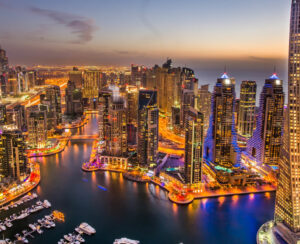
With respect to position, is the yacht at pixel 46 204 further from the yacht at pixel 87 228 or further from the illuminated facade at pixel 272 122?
the illuminated facade at pixel 272 122

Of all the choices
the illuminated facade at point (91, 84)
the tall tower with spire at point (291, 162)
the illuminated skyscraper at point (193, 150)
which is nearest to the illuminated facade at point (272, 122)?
the illuminated skyscraper at point (193, 150)

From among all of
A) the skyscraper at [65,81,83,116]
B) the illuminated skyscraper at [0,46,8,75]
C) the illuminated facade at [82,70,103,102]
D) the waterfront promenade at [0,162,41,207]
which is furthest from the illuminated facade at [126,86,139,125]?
the illuminated skyscraper at [0,46,8,75]

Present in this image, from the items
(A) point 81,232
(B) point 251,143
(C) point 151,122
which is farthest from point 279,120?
(A) point 81,232

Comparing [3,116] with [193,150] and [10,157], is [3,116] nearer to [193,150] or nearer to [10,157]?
[10,157]

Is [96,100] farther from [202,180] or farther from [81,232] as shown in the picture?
[81,232]

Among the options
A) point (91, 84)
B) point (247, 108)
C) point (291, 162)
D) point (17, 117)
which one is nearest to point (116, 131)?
point (17, 117)

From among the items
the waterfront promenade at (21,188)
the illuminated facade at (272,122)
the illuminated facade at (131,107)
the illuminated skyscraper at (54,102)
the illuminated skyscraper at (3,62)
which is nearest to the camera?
the waterfront promenade at (21,188)
